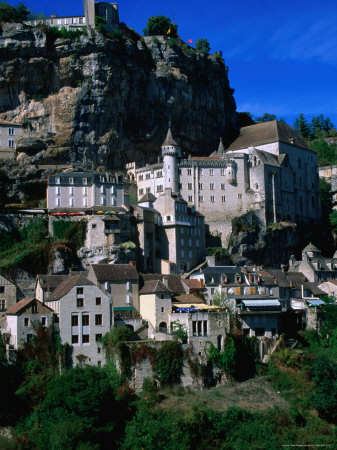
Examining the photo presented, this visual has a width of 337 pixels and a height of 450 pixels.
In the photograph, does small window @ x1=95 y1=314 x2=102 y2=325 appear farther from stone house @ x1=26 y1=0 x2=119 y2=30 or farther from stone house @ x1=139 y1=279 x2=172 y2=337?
stone house @ x1=26 y1=0 x2=119 y2=30

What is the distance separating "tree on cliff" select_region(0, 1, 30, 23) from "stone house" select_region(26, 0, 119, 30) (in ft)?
5.72

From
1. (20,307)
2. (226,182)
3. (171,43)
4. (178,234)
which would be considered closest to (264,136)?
(226,182)

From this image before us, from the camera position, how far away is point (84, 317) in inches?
2116

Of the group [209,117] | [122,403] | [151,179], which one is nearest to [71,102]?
[151,179]

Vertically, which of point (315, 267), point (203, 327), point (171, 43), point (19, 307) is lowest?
point (203, 327)

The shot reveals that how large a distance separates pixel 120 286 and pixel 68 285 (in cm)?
647

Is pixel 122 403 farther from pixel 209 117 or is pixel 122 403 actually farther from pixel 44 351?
pixel 209 117

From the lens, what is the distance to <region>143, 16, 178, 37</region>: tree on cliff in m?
105

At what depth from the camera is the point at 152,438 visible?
4706cm

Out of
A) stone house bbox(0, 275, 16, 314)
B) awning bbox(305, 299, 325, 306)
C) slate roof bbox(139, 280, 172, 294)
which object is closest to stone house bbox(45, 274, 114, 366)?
slate roof bbox(139, 280, 172, 294)

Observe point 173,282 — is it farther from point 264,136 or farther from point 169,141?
point 264,136

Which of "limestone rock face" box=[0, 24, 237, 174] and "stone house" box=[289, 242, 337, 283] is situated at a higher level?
"limestone rock face" box=[0, 24, 237, 174]

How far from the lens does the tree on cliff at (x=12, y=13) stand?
3570 inches

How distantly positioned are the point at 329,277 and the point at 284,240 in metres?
11.2
